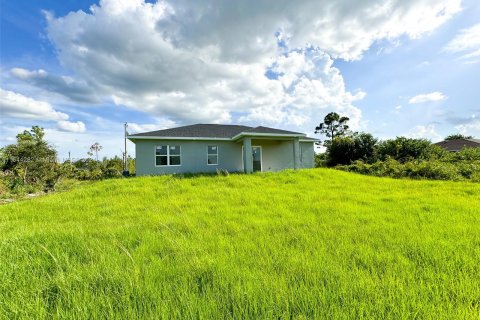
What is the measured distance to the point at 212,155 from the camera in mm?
15898

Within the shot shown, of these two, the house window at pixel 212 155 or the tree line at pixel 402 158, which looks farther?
the house window at pixel 212 155

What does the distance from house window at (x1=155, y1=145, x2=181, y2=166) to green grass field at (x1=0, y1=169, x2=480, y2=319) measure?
9.12 m

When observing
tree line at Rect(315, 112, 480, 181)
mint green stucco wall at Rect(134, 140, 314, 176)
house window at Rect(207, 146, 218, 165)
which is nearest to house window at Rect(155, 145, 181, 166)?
mint green stucco wall at Rect(134, 140, 314, 176)

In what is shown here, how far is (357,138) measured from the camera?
786 inches

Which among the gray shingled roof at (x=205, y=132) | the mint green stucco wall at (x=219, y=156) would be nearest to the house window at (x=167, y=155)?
the mint green stucco wall at (x=219, y=156)

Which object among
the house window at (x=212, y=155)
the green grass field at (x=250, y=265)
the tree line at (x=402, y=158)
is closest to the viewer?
the green grass field at (x=250, y=265)

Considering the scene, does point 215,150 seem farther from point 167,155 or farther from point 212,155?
point 167,155

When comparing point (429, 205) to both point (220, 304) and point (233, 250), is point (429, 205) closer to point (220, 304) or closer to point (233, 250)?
point (233, 250)

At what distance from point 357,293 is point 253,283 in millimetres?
1073

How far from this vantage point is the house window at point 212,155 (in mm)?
15828

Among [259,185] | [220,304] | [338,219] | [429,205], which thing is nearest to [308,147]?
[259,185]

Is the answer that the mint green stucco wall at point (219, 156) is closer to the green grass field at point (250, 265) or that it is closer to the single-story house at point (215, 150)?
the single-story house at point (215, 150)

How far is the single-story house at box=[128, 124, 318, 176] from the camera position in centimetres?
1412

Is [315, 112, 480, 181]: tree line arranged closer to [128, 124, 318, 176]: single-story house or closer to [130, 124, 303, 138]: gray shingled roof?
[128, 124, 318, 176]: single-story house
